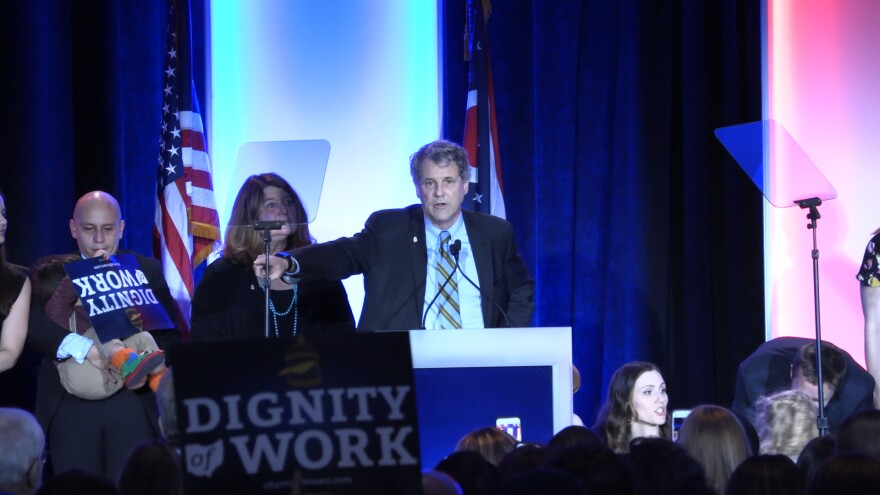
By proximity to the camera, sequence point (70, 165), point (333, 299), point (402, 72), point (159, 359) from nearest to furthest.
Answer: point (159, 359) < point (333, 299) < point (70, 165) < point (402, 72)

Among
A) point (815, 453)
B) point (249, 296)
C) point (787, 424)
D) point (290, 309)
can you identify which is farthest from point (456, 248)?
point (815, 453)

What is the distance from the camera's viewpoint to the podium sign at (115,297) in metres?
3.96

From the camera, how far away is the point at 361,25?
643 cm

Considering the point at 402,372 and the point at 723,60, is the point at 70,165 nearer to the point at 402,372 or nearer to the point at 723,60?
the point at 723,60

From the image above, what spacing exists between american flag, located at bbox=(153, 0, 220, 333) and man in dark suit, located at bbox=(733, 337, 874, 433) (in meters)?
2.65

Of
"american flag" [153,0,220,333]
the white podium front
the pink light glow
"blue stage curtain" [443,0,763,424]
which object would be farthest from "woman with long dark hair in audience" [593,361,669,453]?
"american flag" [153,0,220,333]

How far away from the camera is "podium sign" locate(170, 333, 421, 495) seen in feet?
6.41

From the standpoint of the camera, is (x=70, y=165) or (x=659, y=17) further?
(x=659, y=17)

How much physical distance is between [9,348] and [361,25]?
2.98 metres

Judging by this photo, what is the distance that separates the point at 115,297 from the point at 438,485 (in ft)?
7.22

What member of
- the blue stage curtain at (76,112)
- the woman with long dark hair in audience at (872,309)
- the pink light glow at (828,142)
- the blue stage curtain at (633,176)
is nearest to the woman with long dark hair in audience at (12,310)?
the blue stage curtain at (76,112)

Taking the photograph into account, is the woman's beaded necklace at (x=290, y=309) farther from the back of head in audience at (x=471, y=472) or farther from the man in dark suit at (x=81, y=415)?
the back of head in audience at (x=471, y=472)

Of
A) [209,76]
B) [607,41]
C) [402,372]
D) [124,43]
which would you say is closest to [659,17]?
[607,41]

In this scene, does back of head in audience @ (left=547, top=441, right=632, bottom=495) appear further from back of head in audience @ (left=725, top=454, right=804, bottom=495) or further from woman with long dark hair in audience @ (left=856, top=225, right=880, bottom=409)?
woman with long dark hair in audience @ (left=856, top=225, right=880, bottom=409)
